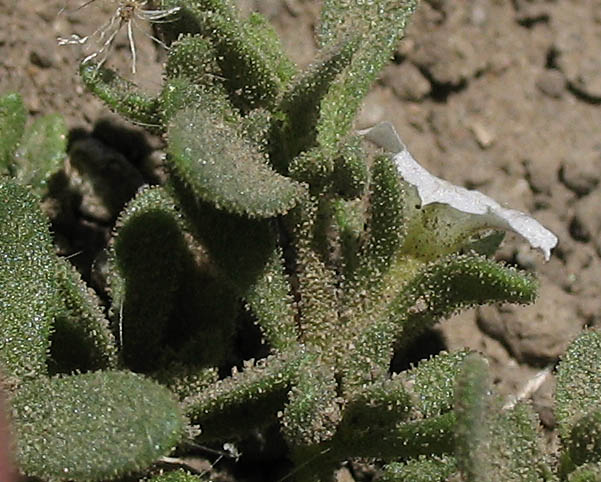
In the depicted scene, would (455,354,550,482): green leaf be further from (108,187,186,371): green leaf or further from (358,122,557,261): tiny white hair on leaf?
(108,187,186,371): green leaf

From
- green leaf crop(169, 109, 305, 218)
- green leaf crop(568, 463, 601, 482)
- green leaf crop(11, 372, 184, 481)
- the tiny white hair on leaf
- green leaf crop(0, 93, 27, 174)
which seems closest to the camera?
green leaf crop(11, 372, 184, 481)

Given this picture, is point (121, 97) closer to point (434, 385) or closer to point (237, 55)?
point (237, 55)

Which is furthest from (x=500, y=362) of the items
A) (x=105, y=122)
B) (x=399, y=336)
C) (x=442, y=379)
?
(x=105, y=122)

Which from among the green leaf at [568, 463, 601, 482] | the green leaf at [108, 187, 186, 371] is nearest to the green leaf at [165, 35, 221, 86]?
the green leaf at [108, 187, 186, 371]

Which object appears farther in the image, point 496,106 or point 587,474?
point 496,106

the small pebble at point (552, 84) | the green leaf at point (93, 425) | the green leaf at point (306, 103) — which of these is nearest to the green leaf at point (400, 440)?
the green leaf at point (93, 425)

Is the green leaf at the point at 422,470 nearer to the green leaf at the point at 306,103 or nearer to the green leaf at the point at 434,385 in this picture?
the green leaf at the point at 434,385

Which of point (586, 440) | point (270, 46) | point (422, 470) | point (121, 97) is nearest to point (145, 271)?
point (121, 97)

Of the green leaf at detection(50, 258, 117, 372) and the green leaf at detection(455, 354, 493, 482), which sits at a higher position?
the green leaf at detection(455, 354, 493, 482)

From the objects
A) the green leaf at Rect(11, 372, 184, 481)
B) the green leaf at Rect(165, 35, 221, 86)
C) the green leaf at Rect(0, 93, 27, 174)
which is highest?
the green leaf at Rect(165, 35, 221, 86)
